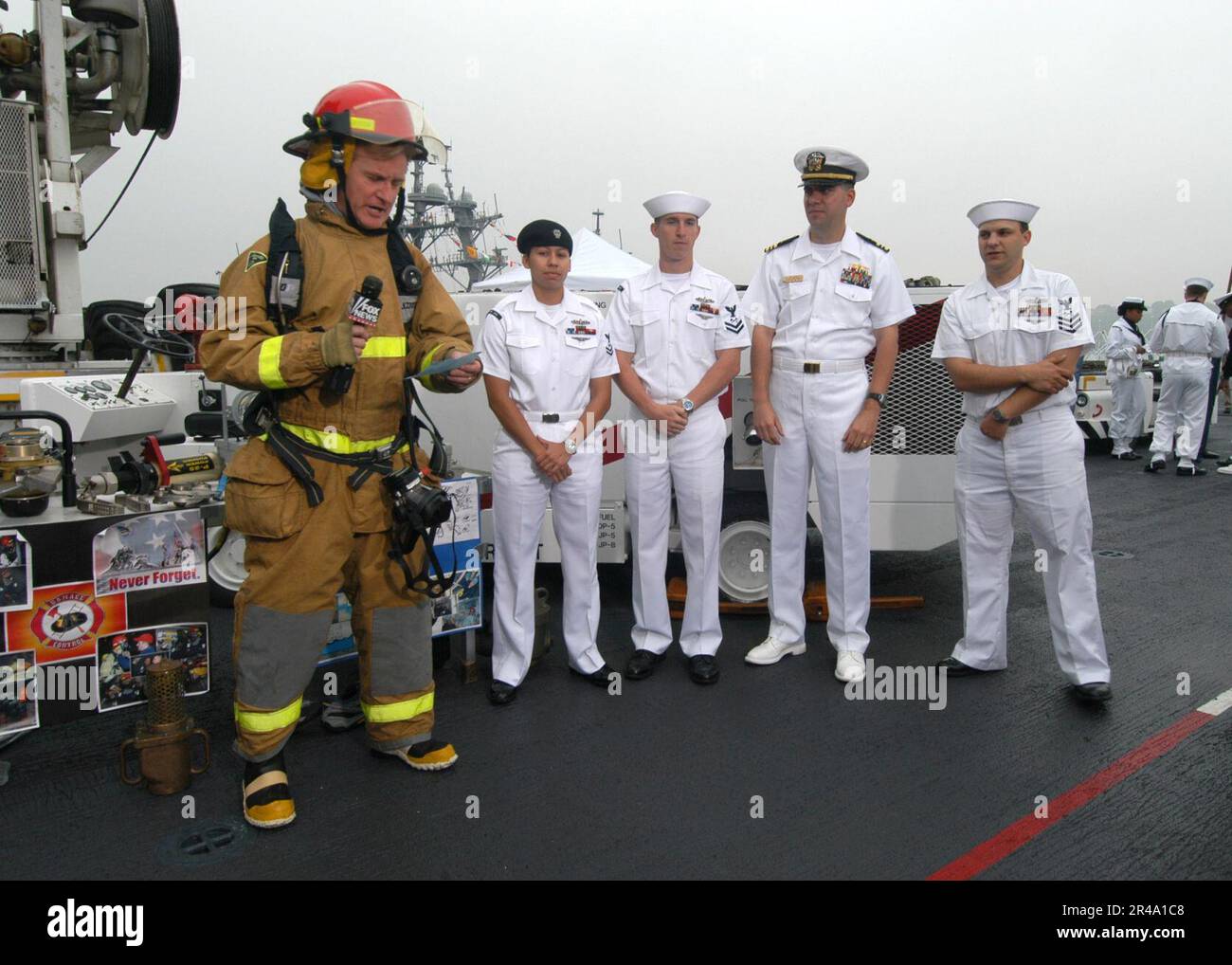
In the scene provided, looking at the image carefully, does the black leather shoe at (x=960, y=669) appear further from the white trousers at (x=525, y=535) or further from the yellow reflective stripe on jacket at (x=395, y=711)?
the yellow reflective stripe on jacket at (x=395, y=711)

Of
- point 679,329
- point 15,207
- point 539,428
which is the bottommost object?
point 539,428

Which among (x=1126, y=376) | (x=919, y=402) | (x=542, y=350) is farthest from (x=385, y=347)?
(x=1126, y=376)

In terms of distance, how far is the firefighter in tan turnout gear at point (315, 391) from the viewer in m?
2.80

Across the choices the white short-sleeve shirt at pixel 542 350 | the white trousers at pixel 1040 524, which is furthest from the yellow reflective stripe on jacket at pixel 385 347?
the white trousers at pixel 1040 524

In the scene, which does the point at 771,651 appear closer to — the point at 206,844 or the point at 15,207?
the point at 206,844

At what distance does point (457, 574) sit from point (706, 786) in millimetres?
1491

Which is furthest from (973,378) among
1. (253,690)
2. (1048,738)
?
(253,690)

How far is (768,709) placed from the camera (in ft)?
12.3

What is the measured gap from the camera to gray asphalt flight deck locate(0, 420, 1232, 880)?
8.66 ft

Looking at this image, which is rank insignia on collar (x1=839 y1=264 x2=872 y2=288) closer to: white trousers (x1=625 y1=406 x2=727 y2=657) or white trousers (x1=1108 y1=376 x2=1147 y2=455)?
white trousers (x1=625 y1=406 x2=727 y2=657)

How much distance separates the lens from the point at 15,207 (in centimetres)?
508

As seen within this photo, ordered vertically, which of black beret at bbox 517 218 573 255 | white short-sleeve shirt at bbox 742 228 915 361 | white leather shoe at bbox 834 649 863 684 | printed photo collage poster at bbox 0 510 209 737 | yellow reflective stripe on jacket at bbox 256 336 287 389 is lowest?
white leather shoe at bbox 834 649 863 684

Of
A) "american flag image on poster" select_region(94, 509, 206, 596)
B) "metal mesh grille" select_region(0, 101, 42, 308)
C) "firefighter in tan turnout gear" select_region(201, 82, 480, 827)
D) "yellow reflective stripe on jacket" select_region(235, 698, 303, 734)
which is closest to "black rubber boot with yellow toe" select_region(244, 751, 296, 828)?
"firefighter in tan turnout gear" select_region(201, 82, 480, 827)

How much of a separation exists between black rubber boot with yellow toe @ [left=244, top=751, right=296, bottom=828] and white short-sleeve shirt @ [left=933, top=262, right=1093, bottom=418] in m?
3.08
